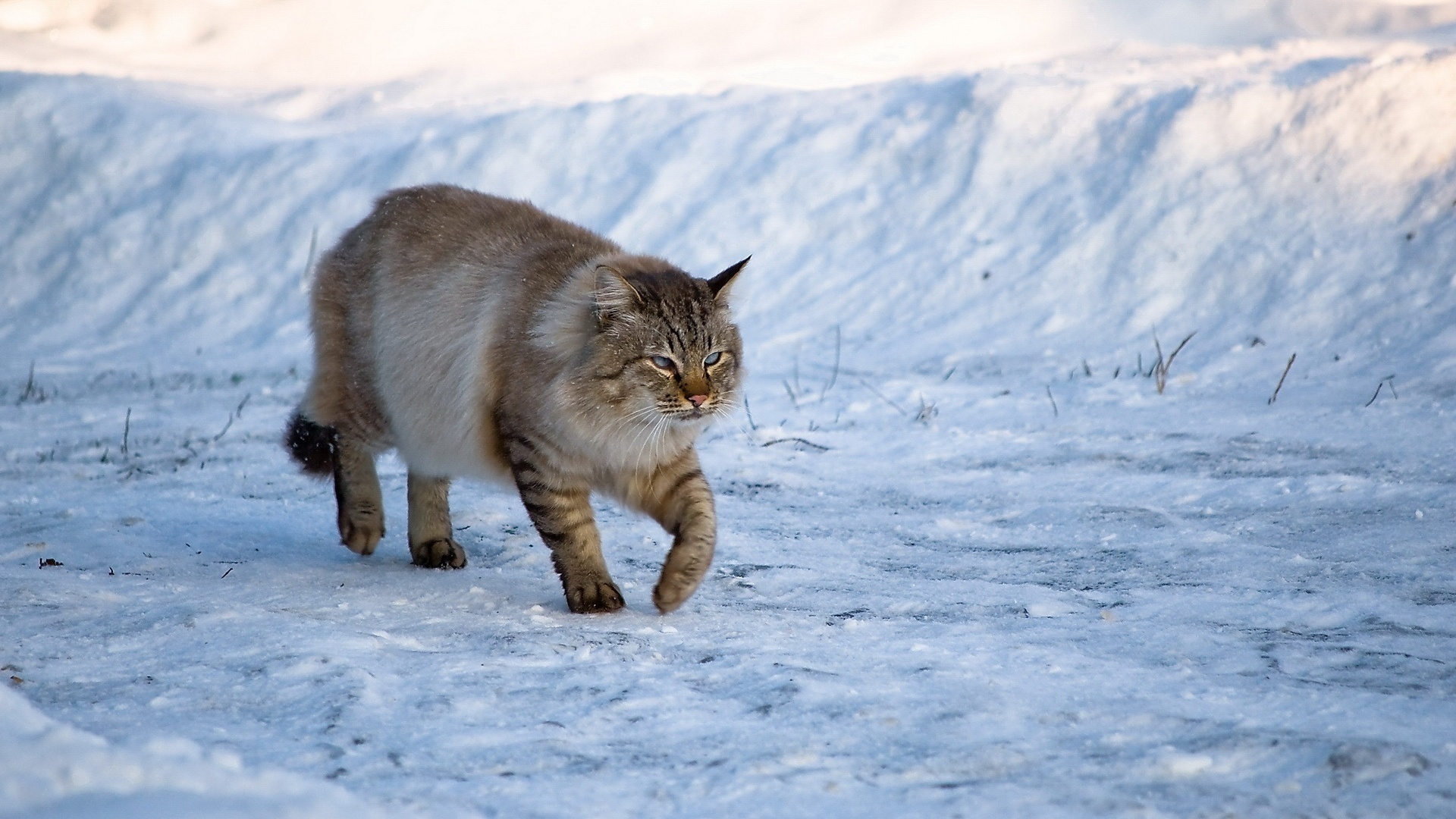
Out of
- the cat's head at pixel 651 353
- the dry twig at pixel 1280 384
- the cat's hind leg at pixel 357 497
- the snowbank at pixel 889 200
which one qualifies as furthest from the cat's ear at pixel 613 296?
the snowbank at pixel 889 200

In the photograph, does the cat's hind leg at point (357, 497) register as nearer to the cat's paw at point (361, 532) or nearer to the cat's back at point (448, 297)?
the cat's paw at point (361, 532)

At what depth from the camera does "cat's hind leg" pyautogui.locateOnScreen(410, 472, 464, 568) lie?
13.9ft

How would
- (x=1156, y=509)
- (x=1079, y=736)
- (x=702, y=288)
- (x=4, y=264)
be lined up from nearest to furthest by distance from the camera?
1. (x=1079, y=736)
2. (x=702, y=288)
3. (x=1156, y=509)
4. (x=4, y=264)

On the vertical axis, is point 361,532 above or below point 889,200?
below

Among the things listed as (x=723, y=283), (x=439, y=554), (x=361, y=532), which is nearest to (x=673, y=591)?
(x=723, y=283)

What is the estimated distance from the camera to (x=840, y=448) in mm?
5453

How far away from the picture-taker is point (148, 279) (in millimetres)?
9422

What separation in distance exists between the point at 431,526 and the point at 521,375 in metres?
0.89

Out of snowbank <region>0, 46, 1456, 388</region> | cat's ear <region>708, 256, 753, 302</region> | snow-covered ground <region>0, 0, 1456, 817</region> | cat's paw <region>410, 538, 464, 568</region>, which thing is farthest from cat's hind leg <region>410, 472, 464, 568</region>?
snowbank <region>0, 46, 1456, 388</region>

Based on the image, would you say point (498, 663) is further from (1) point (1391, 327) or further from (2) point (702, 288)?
(1) point (1391, 327)

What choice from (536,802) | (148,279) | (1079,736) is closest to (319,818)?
(536,802)

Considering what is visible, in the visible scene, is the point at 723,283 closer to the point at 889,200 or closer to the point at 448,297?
the point at 448,297

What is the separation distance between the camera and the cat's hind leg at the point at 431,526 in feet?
13.9

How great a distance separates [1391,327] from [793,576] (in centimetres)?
369
